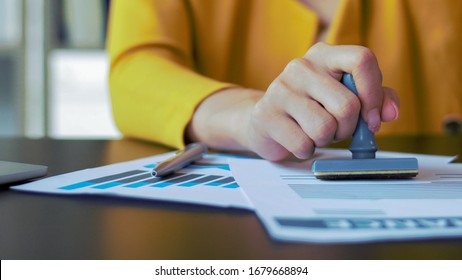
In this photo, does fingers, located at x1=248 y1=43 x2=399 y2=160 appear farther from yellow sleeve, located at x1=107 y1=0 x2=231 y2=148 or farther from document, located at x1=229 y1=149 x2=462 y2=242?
yellow sleeve, located at x1=107 y1=0 x2=231 y2=148

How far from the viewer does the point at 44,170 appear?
45 cm

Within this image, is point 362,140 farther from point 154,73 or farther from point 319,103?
point 154,73

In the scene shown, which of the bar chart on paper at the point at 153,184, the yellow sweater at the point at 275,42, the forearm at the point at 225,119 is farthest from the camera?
the yellow sweater at the point at 275,42

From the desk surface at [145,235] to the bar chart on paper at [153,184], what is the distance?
0.03 feet

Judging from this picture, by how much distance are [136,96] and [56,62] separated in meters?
1.30

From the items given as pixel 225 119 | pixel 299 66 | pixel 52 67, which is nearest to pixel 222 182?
pixel 299 66

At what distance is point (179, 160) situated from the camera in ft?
1.55

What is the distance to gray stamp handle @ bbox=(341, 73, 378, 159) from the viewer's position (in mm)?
430

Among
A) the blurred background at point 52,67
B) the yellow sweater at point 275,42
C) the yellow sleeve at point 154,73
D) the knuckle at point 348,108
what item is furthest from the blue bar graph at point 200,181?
the blurred background at point 52,67

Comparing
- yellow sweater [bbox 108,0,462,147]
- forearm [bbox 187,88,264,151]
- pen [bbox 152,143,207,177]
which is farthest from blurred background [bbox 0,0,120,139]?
pen [bbox 152,143,207,177]

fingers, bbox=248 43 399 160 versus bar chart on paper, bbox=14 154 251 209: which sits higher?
fingers, bbox=248 43 399 160

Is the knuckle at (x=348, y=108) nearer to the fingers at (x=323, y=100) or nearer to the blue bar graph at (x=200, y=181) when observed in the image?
the fingers at (x=323, y=100)

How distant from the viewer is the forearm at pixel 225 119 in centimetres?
59

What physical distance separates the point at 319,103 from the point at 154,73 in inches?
15.2
